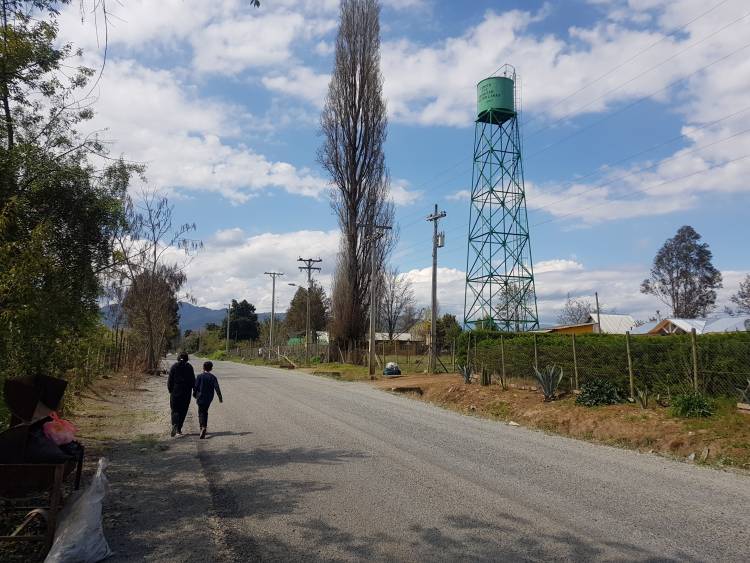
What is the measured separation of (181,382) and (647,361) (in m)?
10.8

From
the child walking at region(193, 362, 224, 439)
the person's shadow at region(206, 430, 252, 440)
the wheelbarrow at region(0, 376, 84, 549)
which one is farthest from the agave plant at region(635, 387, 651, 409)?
the wheelbarrow at region(0, 376, 84, 549)

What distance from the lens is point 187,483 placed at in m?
7.37

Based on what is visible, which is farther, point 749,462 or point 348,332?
point 348,332

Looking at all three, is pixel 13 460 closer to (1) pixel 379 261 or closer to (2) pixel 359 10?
(1) pixel 379 261

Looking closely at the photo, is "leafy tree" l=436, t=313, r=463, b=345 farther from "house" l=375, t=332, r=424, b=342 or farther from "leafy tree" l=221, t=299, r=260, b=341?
"leafy tree" l=221, t=299, r=260, b=341

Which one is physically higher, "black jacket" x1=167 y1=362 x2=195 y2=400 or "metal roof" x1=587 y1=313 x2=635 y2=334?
"metal roof" x1=587 y1=313 x2=635 y2=334

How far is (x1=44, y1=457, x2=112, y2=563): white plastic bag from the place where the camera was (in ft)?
14.8

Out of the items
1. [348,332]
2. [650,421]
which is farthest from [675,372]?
[348,332]

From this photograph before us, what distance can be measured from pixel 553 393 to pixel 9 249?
13.7 meters

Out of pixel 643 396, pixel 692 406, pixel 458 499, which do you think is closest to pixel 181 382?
pixel 458 499

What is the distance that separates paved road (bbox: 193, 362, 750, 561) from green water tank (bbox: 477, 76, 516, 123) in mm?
Answer: 28485

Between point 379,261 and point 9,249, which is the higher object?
point 379,261

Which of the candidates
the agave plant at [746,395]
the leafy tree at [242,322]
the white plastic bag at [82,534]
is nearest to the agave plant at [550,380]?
the agave plant at [746,395]

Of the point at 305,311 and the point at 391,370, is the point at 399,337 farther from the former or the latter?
the point at 391,370
